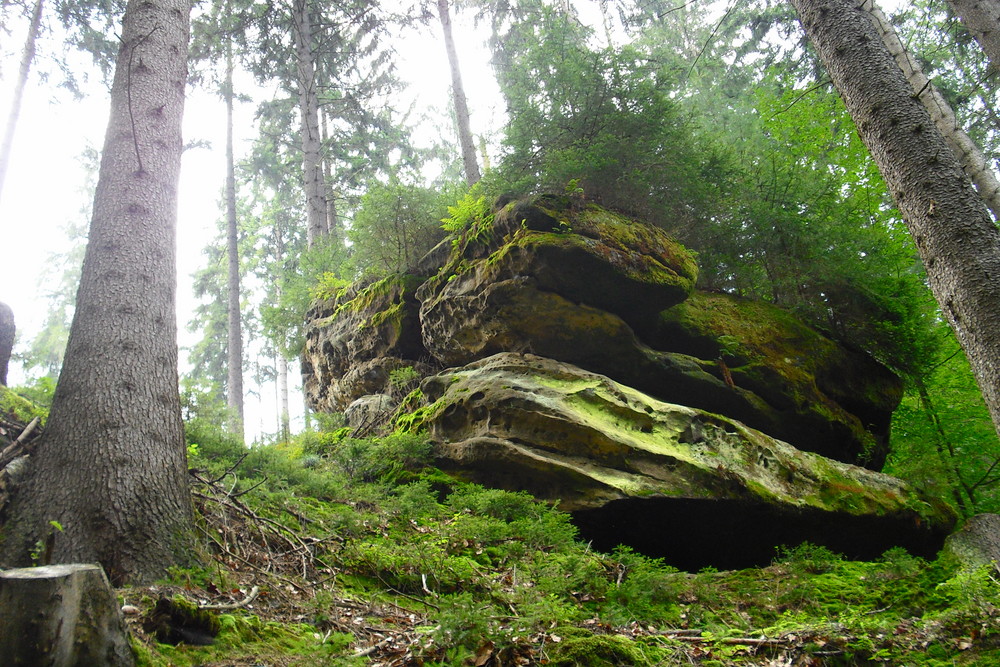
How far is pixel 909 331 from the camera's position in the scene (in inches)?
372

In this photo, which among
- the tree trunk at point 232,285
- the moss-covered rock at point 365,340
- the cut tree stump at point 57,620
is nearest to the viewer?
the cut tree stump at point 57,620

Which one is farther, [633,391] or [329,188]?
[329,188]

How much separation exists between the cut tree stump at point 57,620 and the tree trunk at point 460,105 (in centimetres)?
1316

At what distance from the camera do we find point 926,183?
5020mm

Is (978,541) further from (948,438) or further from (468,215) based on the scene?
(468,215)

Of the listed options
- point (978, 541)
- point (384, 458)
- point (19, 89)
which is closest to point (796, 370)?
point (978, 541)

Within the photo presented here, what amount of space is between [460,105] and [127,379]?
14096mm

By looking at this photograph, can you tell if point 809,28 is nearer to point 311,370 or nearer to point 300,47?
point 311,370

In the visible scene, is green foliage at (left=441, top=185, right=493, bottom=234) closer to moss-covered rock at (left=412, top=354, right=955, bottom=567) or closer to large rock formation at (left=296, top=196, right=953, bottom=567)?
large rock formation at (left=296, top=196, right=953, bottom=567)

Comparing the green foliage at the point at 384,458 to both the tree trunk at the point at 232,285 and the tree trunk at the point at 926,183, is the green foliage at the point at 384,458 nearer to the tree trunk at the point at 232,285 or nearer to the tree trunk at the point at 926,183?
the tree trunk at the point at 926,183

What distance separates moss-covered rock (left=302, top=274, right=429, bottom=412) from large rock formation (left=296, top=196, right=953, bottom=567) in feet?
0.14

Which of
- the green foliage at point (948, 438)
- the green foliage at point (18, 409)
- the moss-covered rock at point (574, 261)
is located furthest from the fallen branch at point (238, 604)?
the green foliage at point (948, 438)

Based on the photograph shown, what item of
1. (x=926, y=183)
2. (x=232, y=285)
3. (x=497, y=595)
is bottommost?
(x=497, y=595)

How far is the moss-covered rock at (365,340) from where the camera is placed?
10.3 metres
